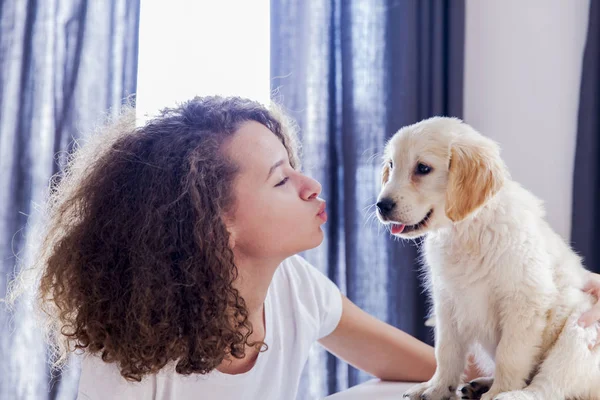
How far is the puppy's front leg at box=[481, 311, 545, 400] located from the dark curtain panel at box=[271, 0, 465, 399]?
4.79 ft

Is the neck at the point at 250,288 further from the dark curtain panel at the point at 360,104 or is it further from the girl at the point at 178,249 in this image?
the dark curtain panel at the point at 360,104

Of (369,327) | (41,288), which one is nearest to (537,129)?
(369,327)

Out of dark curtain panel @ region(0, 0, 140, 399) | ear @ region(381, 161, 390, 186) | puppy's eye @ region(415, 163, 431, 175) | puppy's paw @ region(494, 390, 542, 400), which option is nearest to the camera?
puppy's paw @ region(494, 390, 542, 400)

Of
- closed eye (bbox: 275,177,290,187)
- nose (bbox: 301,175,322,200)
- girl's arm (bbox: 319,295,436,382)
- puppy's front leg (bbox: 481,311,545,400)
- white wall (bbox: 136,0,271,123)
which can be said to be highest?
white wall (bbox: 136,0,271,123)

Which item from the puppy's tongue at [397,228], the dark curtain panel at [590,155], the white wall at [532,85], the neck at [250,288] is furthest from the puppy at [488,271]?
the white wall at [532,85]

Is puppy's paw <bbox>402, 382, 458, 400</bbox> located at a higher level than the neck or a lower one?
lower

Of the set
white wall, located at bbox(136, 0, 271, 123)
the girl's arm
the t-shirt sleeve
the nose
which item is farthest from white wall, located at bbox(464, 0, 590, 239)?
the nose

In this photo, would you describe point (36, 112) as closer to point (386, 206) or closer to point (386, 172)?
point (386, 172)

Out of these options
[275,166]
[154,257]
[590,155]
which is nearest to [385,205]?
[275,166]

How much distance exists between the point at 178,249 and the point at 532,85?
189cm

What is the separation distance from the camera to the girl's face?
1248 millimetres

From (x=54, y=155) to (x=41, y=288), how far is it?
46.9 inches

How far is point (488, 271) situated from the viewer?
3.91 ft

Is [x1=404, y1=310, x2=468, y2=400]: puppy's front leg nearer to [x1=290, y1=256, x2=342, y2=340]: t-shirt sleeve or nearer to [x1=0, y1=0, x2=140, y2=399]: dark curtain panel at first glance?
[x1=290, y1=256, x2=342, y2=340]: t-shirt sleeve
